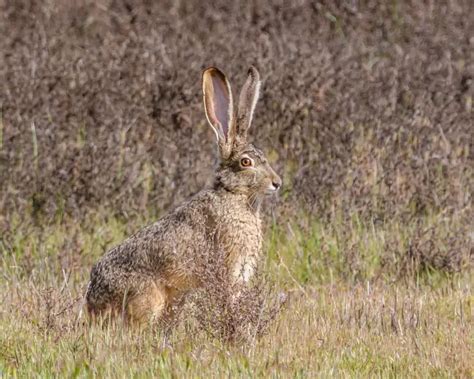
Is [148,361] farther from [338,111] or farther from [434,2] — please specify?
[434,2]

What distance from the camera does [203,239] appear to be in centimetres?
567

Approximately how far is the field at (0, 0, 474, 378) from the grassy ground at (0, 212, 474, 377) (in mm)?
15

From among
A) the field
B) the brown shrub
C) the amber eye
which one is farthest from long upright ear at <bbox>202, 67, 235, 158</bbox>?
the brown shrub

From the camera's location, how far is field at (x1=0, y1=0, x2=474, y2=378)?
16.9ft

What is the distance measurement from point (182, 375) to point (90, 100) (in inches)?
184

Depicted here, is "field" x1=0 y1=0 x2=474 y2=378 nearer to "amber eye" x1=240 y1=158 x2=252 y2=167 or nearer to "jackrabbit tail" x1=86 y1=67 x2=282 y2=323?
"jackrabbit tail" x1=86 y1=67 x2=282 y2=323

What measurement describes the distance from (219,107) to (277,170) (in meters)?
2.19

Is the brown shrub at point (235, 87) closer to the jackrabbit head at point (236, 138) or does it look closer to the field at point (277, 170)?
the field at point (277, 170)

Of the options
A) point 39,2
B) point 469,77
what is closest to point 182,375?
point 469,77

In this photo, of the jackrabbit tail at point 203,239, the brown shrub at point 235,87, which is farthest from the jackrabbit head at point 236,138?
the brown shrub at point 235,87

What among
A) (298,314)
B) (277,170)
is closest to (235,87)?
(277,170)

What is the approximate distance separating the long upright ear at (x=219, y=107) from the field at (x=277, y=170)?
28.5 inches

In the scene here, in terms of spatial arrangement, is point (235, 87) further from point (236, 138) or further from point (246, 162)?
point (246, 162)

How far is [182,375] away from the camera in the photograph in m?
4.64
